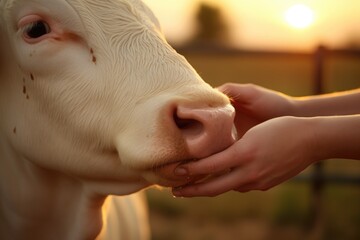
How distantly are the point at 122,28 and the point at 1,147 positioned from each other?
72 centimetres

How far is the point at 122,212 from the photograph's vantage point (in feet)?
10.4

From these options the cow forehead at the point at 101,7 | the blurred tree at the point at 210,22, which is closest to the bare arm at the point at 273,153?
the cow forehead at the point at 101,7

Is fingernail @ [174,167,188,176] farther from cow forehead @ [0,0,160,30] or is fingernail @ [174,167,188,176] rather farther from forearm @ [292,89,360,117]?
forearm @ [292,89,360,117]

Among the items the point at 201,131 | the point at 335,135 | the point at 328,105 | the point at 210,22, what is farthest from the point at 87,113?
the point at 210,22

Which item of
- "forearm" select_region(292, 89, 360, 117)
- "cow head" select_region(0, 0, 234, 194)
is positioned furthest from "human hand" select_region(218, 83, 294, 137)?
"cow head" select_region(0, 0, 234, 194)

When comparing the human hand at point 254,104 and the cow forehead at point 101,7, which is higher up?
the cow forehead at point 101,7

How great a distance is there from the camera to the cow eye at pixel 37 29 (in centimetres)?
196

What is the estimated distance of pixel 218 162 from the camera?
165cm

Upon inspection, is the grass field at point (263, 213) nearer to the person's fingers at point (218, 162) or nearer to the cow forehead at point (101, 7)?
the cow forehead at point (101, 7)

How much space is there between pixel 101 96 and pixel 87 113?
8 cm

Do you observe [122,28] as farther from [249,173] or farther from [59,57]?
[249,173]

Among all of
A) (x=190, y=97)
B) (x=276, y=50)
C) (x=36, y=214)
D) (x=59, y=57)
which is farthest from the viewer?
(x=276, y=50)

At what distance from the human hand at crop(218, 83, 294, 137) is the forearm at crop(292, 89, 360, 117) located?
0.05m

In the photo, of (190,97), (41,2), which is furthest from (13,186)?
(190,97)
